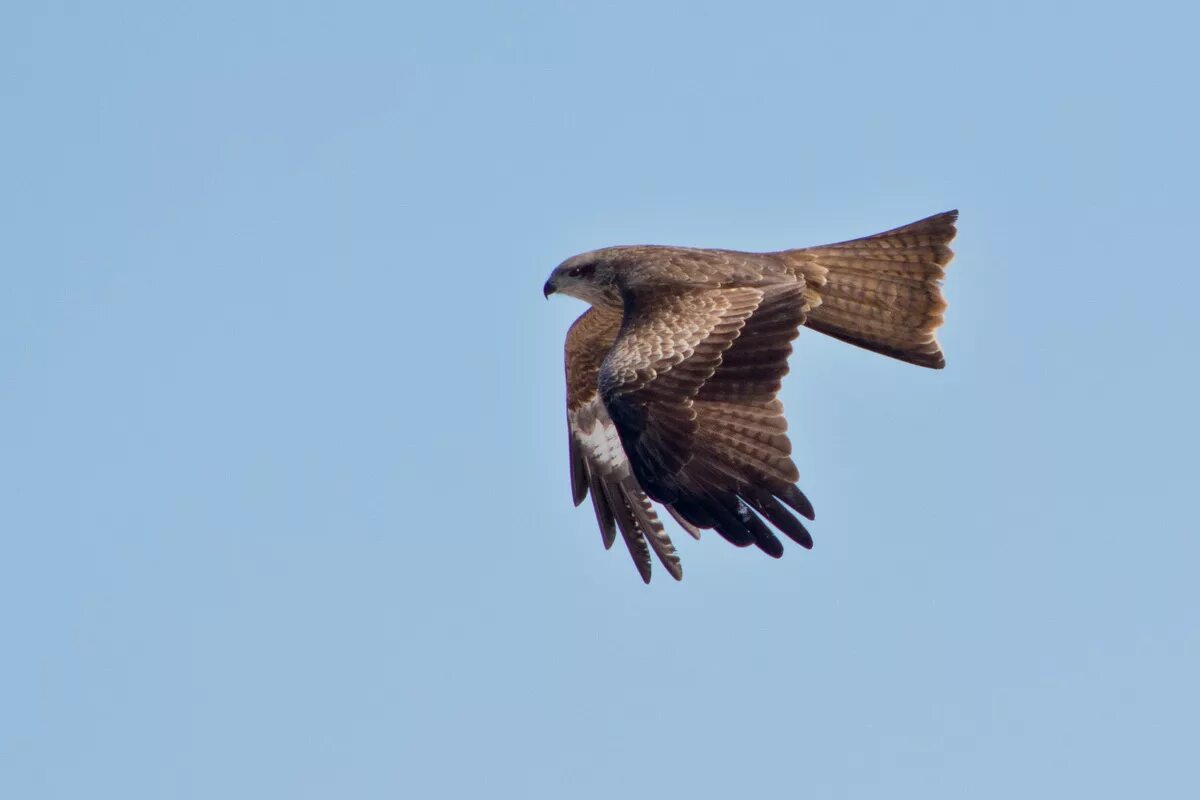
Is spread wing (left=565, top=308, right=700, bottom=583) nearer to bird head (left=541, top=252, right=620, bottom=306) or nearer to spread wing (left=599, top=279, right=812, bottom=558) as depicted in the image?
bird head (left=541, top=252, right=620, bottom=306)

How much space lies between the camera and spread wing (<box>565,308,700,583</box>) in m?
14.8

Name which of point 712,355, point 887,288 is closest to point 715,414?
point 712,355

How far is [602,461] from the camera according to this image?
1540cm

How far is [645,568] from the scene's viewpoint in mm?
14680

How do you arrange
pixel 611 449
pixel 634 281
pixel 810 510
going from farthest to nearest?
pixel 611 449, pixel 634 281, pixel 810 510

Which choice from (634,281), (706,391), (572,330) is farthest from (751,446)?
(572,330)

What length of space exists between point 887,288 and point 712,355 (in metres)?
1.80

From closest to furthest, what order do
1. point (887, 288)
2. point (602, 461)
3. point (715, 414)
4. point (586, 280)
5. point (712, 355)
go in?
point (715, 414) < point (712, 355) < point (887, 288) < point (586, 280) < point (602, 461)

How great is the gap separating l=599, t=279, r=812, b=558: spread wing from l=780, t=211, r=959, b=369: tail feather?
0.99 m

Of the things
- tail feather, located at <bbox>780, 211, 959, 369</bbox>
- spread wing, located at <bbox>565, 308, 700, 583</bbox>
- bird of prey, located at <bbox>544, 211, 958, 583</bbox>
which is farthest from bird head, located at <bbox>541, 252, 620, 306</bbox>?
tail feather, located at <bbox>780, 211, 959, 369</bbox>

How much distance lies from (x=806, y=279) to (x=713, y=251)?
0.63m

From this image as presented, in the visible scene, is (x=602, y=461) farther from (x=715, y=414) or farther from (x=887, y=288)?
(x=715, y=414)

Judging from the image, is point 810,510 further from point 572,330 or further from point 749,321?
point 572,330

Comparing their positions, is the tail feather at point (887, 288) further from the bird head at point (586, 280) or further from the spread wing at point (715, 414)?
the bird head at point (586, 280)
